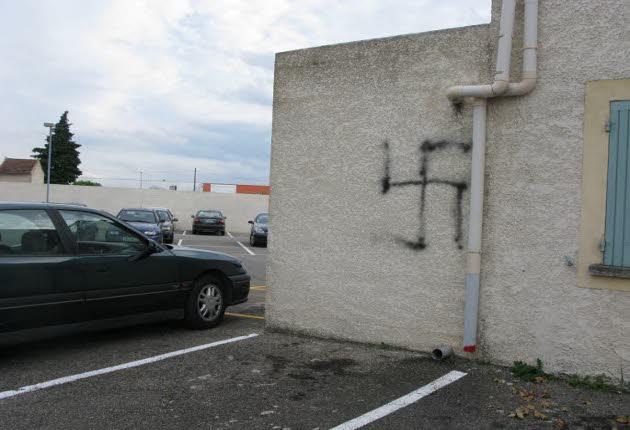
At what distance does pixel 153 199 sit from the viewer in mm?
35938

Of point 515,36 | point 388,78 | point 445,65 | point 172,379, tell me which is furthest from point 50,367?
point 515,36

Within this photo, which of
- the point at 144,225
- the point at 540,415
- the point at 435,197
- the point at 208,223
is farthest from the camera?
the point at 208,223

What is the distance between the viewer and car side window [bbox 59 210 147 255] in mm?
5891

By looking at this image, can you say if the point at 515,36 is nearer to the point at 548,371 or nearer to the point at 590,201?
the point at 590,201

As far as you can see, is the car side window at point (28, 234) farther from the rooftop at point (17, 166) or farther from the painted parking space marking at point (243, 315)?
the rooftop at point (17, 166)

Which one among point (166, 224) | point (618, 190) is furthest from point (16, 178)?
point (618, 190)

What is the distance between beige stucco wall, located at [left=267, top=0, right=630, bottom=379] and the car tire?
2.70ft

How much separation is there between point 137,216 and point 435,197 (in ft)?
54.7

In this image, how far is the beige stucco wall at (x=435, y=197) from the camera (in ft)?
16.7

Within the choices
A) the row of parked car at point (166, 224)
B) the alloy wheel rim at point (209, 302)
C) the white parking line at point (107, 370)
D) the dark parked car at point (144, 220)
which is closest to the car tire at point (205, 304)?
the alloy wheel rim at point (209, 302)

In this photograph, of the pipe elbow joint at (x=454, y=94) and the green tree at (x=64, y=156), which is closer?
the pipe elbow joint at (x=454, y=94)

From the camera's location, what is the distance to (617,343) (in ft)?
16.0

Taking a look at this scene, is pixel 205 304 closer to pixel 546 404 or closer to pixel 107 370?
pixel 107 370

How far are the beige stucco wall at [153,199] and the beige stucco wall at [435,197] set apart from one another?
30200 millimetres
